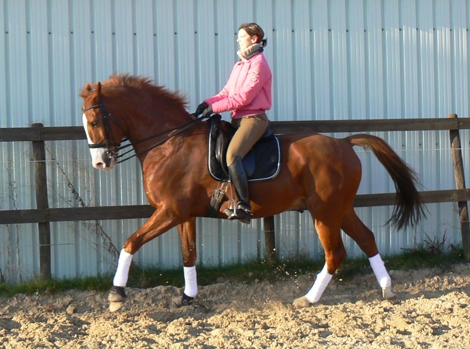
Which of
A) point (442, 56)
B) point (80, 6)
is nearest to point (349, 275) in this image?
point (442, 56)

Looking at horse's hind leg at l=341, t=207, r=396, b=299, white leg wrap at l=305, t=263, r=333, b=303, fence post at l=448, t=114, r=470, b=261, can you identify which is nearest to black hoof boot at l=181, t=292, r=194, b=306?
white leg wrap at l=305, t=263, r=333, b=303

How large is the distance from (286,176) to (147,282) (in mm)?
2131

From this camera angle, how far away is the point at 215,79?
690 centimetres

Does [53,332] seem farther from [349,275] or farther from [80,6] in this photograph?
[80,6]

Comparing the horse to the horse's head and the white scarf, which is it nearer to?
the horse's head

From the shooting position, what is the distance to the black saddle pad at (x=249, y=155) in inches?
209

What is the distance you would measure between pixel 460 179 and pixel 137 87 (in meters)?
4.33

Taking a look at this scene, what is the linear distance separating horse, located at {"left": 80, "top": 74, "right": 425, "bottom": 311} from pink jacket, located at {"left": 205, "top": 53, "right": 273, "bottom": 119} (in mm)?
385

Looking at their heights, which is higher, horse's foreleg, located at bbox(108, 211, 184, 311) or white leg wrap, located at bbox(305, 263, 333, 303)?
horse's foreleg, located at bbox(108, 211, 184, 311)

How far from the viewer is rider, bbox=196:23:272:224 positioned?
5227 millimetres

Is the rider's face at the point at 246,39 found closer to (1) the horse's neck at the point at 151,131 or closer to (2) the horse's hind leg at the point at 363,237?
(1) the horse's neck at the point at 151,131

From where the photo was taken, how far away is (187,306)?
18.6 feet

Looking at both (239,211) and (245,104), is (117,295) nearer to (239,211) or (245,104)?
(239,211)

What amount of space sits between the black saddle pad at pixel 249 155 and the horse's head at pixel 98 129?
0.97 m
